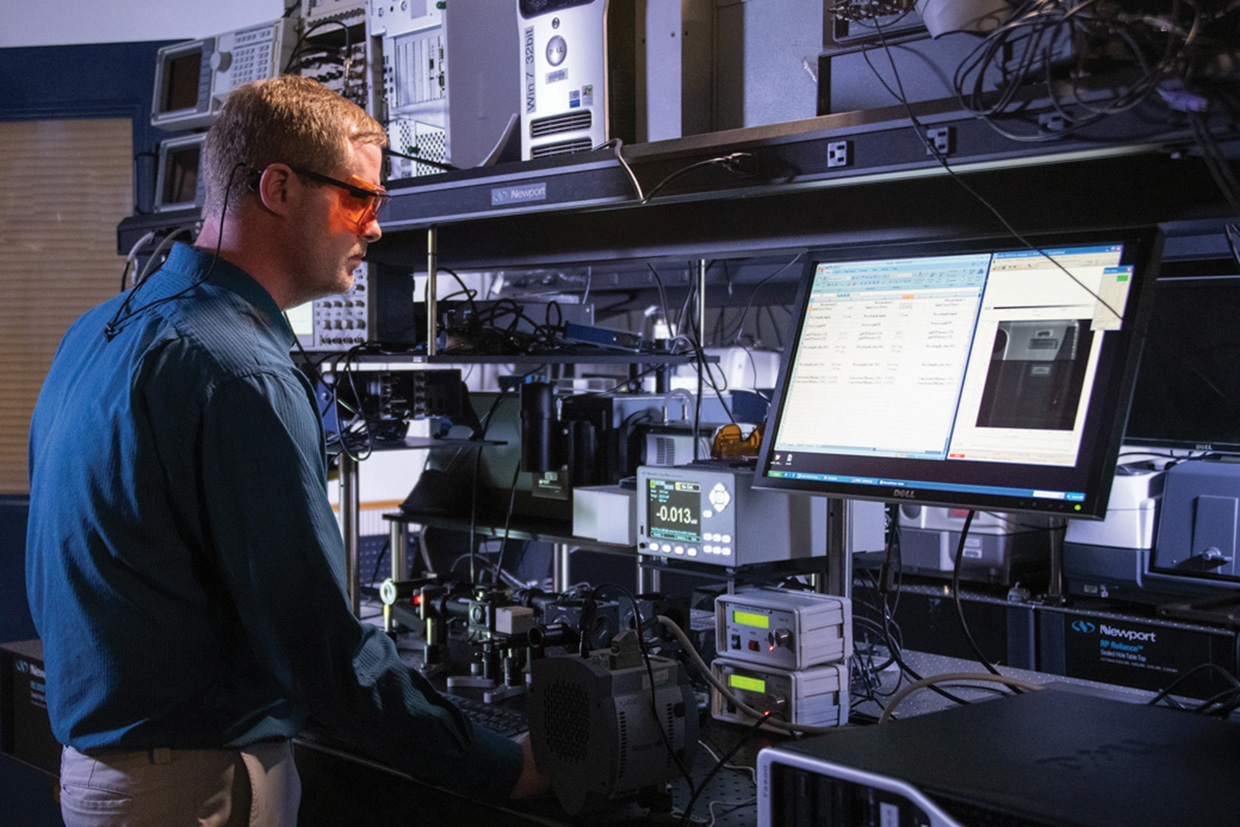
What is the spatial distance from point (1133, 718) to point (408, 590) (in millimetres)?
1338

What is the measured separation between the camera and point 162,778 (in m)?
1.24

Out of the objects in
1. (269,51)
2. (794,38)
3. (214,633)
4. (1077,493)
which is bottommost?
(214,633)

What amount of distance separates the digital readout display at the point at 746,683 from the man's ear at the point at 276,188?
0.87 m

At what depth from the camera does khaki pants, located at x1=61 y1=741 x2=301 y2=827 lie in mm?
1232

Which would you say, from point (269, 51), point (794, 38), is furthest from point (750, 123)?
point (269, 51)

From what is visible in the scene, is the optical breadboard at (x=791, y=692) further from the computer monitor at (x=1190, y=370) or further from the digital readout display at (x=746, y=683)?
the computer monitor at (x=1190, y=370)

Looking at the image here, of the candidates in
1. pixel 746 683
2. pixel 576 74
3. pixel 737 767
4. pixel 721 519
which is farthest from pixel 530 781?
pixel 576 74

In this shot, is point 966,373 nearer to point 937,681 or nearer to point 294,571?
point 937,681

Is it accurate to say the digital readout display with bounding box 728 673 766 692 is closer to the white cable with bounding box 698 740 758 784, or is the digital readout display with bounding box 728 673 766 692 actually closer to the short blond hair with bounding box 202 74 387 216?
the white cable with bounding box 698 740 758 784

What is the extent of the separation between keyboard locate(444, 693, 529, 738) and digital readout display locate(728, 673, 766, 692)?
0.29m

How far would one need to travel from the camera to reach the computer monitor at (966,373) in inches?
50.0

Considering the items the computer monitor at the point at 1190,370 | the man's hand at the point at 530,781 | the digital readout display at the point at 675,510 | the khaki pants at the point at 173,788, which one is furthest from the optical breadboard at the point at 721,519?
the computer monitor at the point at 1190,370

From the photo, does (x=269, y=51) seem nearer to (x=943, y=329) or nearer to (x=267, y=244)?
(x=267, y=244)

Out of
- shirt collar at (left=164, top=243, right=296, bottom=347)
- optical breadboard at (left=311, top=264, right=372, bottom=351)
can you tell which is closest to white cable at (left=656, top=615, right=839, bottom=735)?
shirt collar at (left=164, top=243, right=296, bottom=347)
